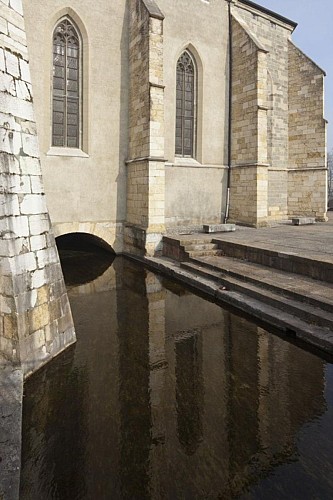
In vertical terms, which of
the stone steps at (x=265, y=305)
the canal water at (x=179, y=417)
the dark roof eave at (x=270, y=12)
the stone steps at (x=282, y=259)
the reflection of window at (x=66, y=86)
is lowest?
the canal water at (x=179, y=417)

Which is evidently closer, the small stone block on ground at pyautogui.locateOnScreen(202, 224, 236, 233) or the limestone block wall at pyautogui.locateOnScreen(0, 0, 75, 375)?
the limestone block wall at pyautogui.locateOnScreen(0, 0, 75, 375)

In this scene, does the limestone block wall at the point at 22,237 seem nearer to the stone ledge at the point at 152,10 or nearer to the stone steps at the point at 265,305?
the stone steps at the point at 265,305

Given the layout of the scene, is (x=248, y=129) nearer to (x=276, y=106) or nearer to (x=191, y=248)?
(x=276, y=106)

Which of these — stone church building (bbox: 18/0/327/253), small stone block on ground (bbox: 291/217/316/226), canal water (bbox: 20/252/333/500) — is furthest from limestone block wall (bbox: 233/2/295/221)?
canal water (bbox: 20/252/333/500)

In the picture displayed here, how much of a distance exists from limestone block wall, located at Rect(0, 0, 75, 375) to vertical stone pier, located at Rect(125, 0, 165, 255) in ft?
20.1

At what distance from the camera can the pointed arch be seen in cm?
1348

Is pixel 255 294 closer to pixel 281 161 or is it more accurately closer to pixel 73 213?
pixel 73 213

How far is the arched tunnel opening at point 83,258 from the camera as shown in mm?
9430

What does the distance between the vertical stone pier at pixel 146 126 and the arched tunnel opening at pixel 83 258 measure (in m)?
1.30

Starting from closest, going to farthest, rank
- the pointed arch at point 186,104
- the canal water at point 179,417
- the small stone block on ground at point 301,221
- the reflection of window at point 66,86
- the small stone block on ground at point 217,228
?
the canal water at point 179,417 < the reflection of window at point 66,86 < the small stone block on ground at point 217,228 < the pointed arch at point 186,104 < the small stone block on ground at point 301,221

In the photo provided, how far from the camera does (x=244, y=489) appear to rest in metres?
2.46

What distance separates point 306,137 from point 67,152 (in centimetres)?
1123

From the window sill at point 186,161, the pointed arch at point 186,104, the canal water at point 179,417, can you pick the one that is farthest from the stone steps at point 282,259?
the pointed arch at point 186,104

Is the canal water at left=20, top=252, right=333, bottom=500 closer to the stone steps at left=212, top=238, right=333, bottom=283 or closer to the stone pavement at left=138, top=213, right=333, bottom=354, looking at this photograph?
the stone pavement at left=138, top=213, right=333, bottom=354
